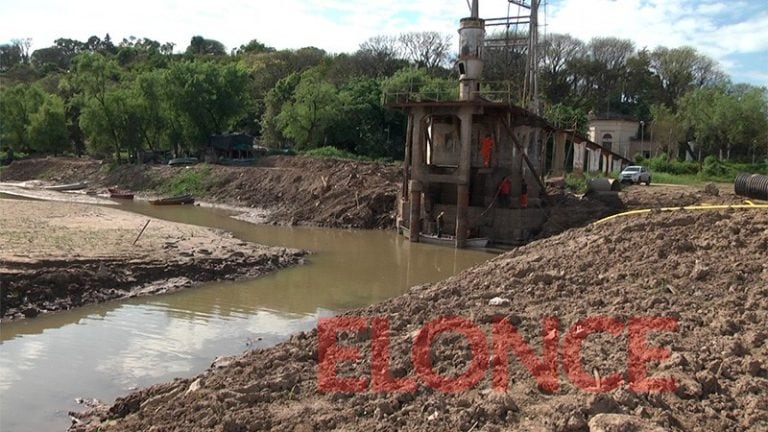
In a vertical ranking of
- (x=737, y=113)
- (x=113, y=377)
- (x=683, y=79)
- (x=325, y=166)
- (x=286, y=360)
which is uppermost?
(x=683, y=79)

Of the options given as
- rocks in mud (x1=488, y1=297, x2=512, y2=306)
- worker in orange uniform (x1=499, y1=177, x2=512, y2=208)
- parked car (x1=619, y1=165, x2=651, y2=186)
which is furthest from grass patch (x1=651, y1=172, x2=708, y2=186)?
rocks in mud (x1=488, y1=297, x2=512, y2=306)

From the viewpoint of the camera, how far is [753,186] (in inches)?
920

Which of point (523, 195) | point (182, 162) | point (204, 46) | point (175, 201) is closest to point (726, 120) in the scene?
point (523, 195)

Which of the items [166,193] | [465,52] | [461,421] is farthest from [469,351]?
[166,193]

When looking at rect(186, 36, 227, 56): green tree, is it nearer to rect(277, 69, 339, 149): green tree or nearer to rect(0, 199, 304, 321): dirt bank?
rect(277, 69, 339, 149): green tree

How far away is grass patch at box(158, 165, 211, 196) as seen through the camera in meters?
44.2

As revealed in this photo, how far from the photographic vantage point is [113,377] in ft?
34.2

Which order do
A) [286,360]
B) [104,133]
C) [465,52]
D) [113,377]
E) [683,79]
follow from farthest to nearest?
1. [683,79]
2. [104,133]
3. [465,52]
4. [113,377]
5. [286,360]

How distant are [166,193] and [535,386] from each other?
139ft

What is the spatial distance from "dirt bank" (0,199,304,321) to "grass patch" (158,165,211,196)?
759 inches

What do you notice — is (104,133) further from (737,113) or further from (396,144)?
(737,113)

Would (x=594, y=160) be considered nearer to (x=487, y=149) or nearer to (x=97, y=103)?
(x=487, y=149)

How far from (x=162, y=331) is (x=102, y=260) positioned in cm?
469

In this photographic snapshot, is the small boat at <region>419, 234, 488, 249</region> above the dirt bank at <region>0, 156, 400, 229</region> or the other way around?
the other way around
